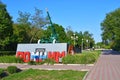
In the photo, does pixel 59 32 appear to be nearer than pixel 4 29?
No

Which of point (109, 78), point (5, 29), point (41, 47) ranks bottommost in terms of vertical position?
point (109, 78)

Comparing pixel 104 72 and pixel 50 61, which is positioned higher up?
pixel 50 61

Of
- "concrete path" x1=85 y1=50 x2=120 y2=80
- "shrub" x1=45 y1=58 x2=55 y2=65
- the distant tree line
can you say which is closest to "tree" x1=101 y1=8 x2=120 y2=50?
the distant tree line

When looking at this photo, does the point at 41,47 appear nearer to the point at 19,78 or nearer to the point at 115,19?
the point at 19,78

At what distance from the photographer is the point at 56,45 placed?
3506cm

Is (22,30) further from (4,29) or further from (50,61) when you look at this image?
(50,61)

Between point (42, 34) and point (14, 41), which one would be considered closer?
point (14, 41)

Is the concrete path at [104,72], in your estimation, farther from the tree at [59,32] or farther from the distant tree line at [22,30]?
the tree at [59,32]

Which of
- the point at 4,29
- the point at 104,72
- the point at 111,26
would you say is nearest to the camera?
the point at 104,72

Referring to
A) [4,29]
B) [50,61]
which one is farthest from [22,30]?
[50,61]

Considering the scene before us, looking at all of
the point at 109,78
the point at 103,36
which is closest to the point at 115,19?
the point at 103,36

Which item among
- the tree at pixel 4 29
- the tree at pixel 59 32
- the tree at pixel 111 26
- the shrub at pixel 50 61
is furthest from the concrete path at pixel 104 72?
the tree at pixel 59 32

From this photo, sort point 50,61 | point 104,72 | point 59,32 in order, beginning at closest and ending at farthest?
point 104,72, point 50,61, point 59,32

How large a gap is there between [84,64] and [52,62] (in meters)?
3.41
